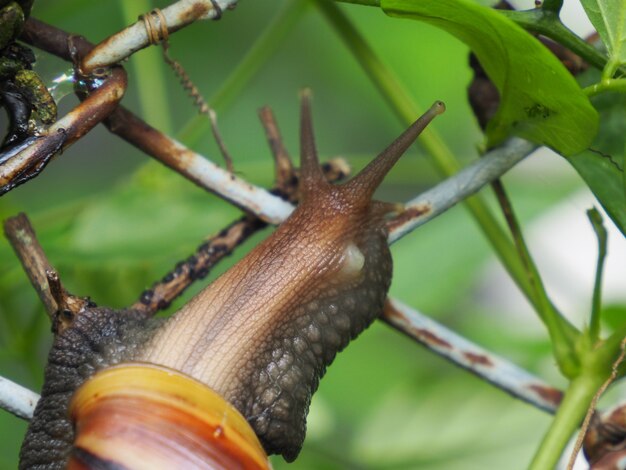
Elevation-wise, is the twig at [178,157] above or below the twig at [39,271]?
above

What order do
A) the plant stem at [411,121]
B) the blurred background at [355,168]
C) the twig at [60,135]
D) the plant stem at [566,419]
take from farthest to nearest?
the blurred background at [355,168] → the plant stem at [411,121] → the plant stem at [566,419] → the twig at [60,135]

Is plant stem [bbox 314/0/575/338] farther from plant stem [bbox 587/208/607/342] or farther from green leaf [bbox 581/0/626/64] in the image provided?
green leaf [bbox 581/0/626/64]

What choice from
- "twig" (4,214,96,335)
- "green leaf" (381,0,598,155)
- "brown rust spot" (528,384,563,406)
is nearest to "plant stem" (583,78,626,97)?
"green leaf" (381,0,598,155)

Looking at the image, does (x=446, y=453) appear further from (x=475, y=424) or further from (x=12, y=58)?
(x=12, y=58)

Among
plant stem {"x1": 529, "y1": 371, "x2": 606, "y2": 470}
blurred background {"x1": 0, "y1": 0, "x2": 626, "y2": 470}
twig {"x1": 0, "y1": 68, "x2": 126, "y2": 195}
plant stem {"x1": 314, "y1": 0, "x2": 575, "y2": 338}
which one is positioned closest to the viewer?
twig {"x1": 0, "y1": 68, "x2": 126, "y2": 195}

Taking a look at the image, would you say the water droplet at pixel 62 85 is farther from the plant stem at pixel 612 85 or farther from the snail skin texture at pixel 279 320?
the plant stem at pixel 612 85

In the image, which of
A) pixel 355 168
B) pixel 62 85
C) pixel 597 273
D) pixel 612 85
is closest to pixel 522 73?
pixel 612 85

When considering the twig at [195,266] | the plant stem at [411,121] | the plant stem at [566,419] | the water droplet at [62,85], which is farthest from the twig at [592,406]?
the water droplet at [62,85]
